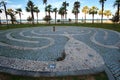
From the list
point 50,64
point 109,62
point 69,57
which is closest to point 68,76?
point 50,64

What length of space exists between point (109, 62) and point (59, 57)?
A: 4.93m

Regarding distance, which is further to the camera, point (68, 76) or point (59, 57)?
point (59, 57)

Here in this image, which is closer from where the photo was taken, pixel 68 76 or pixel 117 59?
pixel 68 76

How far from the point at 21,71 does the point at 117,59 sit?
921 cm

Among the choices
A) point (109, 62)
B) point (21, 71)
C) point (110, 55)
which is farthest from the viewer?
point (110, 55)

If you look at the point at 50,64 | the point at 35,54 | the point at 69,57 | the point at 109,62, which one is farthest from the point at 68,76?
the point at 35,54

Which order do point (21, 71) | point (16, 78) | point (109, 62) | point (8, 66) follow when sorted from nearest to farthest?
point (16, 78), point (21, 71), point (8, 66), point (109, 62)

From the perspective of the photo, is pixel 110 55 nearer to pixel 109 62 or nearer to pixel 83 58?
pixel 109 62

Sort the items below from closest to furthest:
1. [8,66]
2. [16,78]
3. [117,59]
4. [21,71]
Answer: [16,78], [21,71], [8,66], [117,59]

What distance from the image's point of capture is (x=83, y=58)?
12.0 metres

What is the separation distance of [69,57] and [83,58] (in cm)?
143

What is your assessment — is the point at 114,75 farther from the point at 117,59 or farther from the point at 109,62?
the point at 117,59

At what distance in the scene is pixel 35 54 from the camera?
1341 centimetres

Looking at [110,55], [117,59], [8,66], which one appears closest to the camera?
[8,66]
